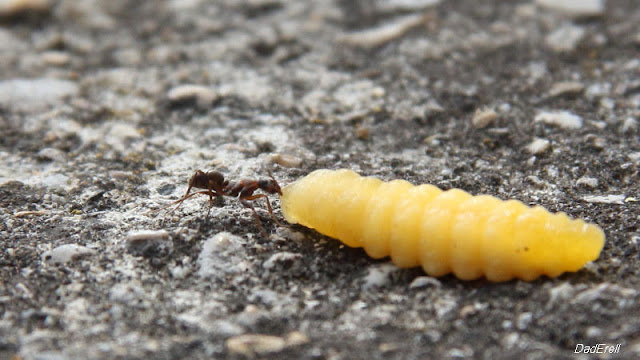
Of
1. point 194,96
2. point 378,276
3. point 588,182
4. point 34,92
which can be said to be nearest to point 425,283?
point 378,276

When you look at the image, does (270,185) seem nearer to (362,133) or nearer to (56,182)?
(362,133)

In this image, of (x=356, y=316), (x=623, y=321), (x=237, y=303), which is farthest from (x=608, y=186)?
(x=237, y=303)

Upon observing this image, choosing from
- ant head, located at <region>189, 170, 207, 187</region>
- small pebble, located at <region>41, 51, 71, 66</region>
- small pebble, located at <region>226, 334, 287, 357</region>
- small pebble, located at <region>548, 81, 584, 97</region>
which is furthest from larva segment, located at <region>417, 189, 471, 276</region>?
small pebble, located at <region>41, 51, 71, 66</region>

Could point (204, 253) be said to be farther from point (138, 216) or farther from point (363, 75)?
point (363, 75)

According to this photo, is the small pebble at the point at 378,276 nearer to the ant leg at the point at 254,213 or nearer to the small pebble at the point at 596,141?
the ant leg at the point at 254,213

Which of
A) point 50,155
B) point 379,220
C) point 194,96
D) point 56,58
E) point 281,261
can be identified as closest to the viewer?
point 379,220

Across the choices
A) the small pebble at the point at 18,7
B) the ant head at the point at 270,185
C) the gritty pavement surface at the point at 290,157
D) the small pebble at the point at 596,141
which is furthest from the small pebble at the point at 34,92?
the small pebble at the point at 596,141
